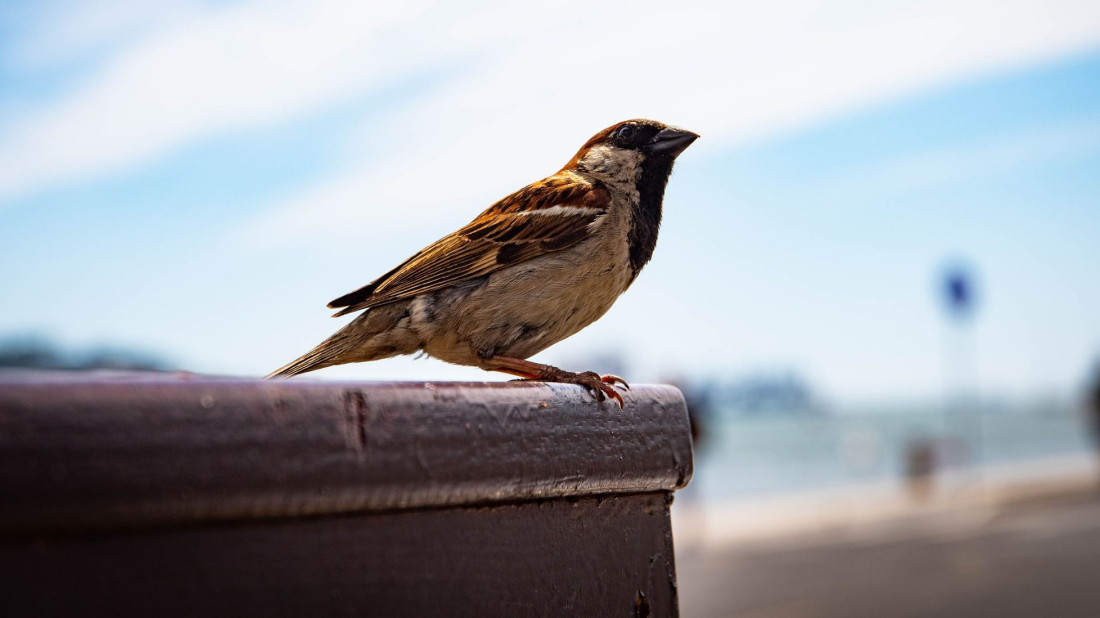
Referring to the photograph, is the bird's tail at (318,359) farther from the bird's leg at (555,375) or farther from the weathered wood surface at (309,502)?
the weathered wood surface at (309,502)

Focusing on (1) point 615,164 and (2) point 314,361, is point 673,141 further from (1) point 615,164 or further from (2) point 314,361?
(2) point 314,361

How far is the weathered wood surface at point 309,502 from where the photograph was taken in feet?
3.25

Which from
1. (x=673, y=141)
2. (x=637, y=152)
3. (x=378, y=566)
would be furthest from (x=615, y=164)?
(x=378, y=566)

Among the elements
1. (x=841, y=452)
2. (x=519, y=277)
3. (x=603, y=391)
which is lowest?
(x=841, y=452)

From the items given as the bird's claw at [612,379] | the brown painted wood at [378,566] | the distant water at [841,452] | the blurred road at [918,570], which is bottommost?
the distant water at [841,452]

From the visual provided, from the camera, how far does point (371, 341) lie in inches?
121

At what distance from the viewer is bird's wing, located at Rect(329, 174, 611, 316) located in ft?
9.98

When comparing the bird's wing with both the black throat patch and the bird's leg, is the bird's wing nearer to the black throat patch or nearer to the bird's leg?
the black throat patch

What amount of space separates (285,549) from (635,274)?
6.85 ft

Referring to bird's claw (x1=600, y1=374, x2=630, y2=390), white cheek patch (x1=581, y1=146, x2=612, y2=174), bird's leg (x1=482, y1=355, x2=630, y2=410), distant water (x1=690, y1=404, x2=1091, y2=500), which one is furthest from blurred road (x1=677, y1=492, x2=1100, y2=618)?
bird's claw (x1=600, y1=374, x2=630, y2=390)

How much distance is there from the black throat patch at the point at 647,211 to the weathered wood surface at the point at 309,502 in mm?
1657

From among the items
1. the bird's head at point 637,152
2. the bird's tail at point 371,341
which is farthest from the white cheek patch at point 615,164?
the bird's tail at point 371,341

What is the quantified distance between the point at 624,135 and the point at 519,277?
2.28 ft

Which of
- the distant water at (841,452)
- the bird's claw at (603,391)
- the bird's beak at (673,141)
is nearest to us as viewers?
the bird's claw at (603,391)
